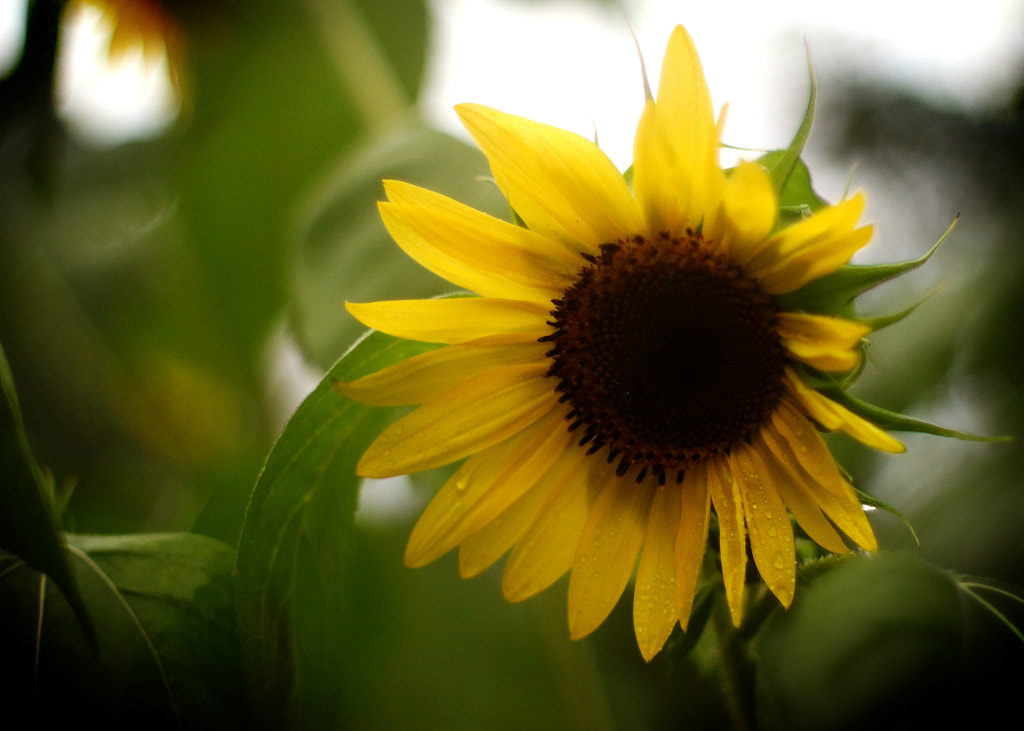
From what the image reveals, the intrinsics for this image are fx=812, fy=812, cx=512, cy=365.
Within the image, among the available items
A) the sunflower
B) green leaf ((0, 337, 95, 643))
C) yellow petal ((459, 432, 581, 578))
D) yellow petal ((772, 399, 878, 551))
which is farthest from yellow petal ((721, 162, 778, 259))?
green leaf ((0, 337, 95, 643))

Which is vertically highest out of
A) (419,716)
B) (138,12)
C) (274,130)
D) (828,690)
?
(138,12)

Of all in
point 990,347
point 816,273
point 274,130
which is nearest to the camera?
point 816,273

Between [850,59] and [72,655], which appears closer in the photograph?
[72,655]

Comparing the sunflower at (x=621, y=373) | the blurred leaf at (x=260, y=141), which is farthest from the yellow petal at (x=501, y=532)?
the blurred leaf at (x=260, y=141)

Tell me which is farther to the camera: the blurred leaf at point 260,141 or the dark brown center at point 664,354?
the blurred leaf at point 260,141

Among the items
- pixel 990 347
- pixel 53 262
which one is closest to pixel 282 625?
pixel 990 347

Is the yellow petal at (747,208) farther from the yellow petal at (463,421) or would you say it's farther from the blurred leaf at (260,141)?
the blurred leaf at (260,141)

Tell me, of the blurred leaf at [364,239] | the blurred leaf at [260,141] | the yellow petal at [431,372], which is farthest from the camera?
the blurred leaf at [260,141]

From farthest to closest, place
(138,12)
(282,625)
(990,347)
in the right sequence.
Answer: (138,12) → (990,347) → (282,625)

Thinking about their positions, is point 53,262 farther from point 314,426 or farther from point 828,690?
point 828,690
